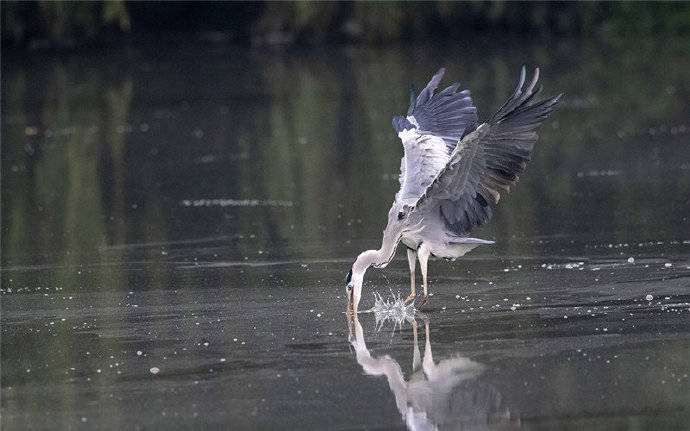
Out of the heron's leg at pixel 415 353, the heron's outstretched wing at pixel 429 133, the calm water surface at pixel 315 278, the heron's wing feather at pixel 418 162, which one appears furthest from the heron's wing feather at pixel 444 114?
the heron's leg at pixel 415 353

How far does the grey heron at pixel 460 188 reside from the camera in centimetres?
851

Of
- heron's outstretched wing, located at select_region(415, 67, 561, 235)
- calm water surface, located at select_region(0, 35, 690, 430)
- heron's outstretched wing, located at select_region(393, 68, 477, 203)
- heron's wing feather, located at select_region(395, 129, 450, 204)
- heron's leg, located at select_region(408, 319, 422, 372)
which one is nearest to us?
calm water surface, located at select_region(0, 35, 690, 430)

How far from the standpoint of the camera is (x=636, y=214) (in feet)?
39.5

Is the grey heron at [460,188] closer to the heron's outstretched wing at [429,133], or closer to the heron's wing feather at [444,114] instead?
the heron's outstretched wing at [429,133]

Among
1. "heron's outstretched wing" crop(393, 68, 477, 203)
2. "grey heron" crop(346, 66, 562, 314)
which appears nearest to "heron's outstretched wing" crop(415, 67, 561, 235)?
"grey heron" crop(346, 66, 562, 314)

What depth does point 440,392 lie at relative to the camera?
274 inches

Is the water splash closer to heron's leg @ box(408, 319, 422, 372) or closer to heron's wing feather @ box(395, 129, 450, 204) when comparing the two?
heron's leg @ box(408, 319, 422, 372)

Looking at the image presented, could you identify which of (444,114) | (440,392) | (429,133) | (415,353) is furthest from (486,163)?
(440,392)

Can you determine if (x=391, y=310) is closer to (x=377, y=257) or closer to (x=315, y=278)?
(x=377, y=257)

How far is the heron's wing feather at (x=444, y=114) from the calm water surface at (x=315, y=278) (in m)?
1.04

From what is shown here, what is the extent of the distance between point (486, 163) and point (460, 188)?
237 millimetres

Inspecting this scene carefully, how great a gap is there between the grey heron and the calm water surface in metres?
0.39

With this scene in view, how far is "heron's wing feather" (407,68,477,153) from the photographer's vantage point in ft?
32.6

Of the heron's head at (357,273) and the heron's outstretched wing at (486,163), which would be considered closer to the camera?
the heron's head at (357,273)
